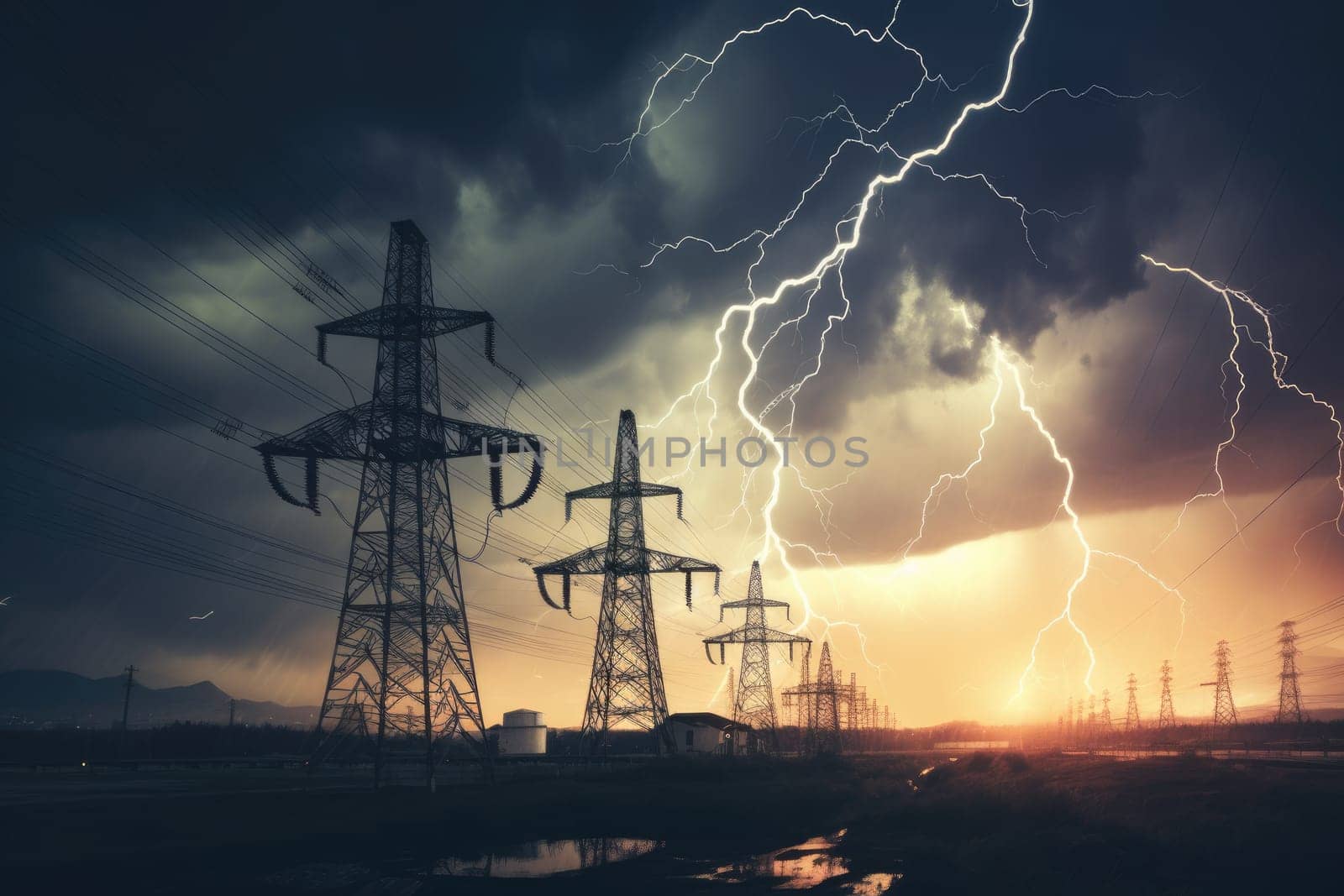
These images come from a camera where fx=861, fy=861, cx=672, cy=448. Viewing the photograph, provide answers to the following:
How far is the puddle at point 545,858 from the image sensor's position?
69.4 feet

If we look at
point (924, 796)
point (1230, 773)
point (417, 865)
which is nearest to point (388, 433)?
point (417, 865)

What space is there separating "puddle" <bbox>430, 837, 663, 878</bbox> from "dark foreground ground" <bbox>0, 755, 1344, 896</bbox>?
0.65 meters

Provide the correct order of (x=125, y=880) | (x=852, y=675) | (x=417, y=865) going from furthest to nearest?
1. (x=852, y=675)
2. (x=417, y=865)
3. (x=125, y=880)

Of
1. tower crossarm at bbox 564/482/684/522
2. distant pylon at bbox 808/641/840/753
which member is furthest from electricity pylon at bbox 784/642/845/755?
tower crossarm at bbox 564/482/684/522

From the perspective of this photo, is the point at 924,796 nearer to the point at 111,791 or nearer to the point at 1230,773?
the point at 1230,773

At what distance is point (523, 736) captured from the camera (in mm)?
72250

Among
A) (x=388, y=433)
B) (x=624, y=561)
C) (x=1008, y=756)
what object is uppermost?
(x=388, y=433)

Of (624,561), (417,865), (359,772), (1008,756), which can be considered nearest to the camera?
(417,865)

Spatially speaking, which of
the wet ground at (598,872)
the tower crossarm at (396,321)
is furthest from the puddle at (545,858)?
the tower crossarm at (396,321)

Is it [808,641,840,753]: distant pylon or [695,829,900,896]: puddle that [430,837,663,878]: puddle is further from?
[808,641,840,753]: distant pylon

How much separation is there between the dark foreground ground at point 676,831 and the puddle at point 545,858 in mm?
649

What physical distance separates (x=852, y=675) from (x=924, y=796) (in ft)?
245

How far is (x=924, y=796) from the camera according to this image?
3500 centimetres

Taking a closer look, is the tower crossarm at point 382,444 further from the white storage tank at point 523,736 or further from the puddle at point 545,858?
the white storage tank at point 523,736
